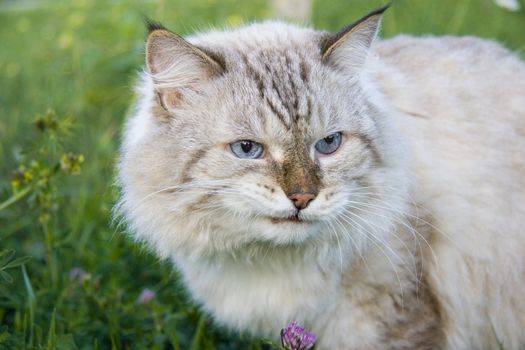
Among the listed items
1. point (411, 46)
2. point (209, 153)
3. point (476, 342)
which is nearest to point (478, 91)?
point (411, 46)

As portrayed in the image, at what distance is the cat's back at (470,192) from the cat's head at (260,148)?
0.94 feet

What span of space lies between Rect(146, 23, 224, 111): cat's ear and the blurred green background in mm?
684

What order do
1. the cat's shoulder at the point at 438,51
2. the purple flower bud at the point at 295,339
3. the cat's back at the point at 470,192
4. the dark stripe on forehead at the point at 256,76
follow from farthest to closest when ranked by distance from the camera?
the cat's shoulder at the point at 438,51 → the cat's back at the point at 470,192 → the dark stripe on forehead at the point at 256,76 → the purple flower bud at the point at 295,339

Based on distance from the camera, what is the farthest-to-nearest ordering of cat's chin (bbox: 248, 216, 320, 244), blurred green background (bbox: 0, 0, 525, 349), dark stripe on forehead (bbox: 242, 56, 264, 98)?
blurred green background (bbox: 0, 0, 525, 349)
dark stripe on forehead (bbox: 242, 56, 264, 98)
cat's chin (bbox: 248, 216, 320, 244)

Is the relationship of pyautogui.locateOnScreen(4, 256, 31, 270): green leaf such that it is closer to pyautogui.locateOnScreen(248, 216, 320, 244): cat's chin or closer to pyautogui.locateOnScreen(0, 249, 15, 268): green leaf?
pyautogui.locateOnScreen(0, 249, 15, 268): green leaf

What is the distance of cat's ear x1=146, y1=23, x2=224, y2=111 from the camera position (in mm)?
2430

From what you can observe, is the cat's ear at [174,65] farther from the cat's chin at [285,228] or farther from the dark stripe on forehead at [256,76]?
the cat's chin at [285,228]

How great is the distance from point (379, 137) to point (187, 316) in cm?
145

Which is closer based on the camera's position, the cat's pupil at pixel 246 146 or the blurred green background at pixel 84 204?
the cat's pupil at pixel 246 146

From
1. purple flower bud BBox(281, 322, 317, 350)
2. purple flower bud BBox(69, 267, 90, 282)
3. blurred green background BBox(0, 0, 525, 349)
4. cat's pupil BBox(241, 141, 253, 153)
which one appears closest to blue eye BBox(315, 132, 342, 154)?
cat's pupil BBox(241, 141, 253, 153)

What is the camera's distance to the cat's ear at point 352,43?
8.36 feet

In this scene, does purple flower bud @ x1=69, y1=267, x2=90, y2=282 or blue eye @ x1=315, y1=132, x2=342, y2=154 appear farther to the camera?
purple flower bud @ x1=69, y1=267, x2=90, y2=282

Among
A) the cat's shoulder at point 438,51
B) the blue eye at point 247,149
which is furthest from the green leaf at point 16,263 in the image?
the cat's shoulder at point 438,51

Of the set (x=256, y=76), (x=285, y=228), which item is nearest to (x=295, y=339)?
(x=285, y=228)
